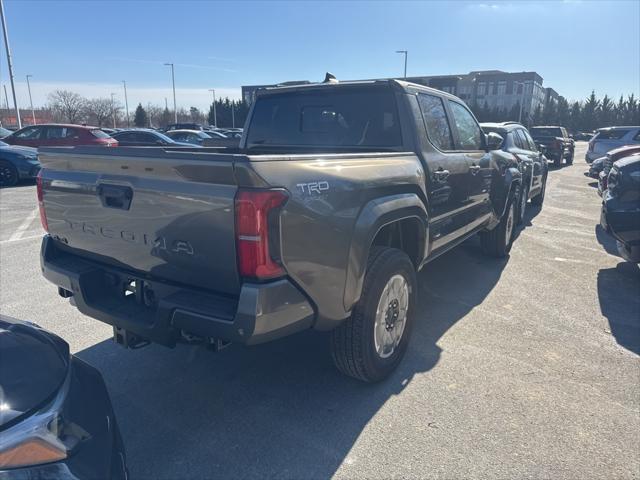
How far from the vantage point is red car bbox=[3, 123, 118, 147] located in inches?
601

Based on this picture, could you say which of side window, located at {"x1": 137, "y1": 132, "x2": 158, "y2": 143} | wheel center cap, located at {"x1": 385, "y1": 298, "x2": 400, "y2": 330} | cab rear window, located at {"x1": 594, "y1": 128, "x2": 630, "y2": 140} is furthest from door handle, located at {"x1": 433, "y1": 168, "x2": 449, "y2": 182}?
cab rear window, located at {"x1": 594, "y1": 128, "x2": 630, "y2": 140}

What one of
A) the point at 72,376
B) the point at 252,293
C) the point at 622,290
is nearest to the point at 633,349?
the point at 622,290

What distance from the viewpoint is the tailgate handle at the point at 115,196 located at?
2613mm

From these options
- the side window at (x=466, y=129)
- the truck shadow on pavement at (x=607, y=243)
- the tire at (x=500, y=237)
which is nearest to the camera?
the side window at (x=466, y=129)

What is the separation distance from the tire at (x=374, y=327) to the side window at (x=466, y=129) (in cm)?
201

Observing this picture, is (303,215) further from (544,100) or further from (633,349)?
(544,100)

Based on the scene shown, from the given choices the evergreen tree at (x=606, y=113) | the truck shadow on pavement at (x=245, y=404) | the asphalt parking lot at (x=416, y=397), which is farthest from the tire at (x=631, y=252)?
the evergreen tree at (x=606, y=113)

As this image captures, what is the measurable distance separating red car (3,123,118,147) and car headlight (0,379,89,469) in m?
14.9

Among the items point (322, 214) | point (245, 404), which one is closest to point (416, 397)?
point (245, 404)

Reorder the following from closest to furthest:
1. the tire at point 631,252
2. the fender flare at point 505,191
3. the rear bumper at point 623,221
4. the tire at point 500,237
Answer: the rear bumper at point 623,221 → the tire at point 631,252 → the fender flare at point 505,191 → the tire at point 500,237

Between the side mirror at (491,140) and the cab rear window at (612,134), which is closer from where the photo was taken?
the side mirror at (491,140)

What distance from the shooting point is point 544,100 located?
105125 mm

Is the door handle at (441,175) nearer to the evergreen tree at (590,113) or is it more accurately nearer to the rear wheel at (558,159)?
the rear wheel at (558,159)

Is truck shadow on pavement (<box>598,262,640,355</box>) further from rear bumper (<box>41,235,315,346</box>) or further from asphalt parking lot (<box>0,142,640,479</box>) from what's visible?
rear bumper (<box>41,235,315,346</box>)
